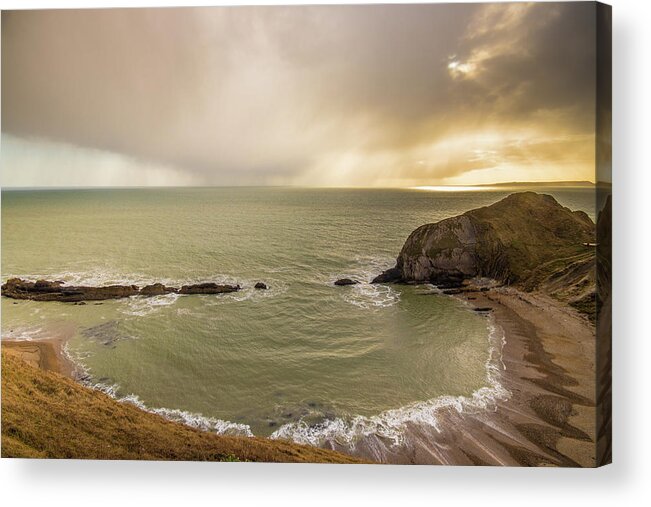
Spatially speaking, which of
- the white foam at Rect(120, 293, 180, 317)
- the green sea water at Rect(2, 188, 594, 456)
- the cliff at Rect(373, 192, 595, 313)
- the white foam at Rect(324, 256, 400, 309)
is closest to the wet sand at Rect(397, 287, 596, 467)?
the green sea water at Rect(2, 188, 594, 456)

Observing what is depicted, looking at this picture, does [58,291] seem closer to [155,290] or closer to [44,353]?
[44,353]

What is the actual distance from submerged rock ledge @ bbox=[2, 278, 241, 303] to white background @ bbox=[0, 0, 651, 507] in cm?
255

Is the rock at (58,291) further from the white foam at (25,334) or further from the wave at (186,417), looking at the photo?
the wave at (186,417)

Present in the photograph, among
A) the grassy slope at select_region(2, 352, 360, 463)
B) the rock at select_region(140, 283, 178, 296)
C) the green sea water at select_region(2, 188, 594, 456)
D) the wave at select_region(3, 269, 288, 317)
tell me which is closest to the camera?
the grassy slope at select_region(2, 352, 360, 463)

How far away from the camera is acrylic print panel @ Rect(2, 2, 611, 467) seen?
4250mm

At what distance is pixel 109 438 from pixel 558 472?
6368mm

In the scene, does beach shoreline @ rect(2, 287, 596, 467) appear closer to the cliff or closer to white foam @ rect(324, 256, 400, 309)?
the cliff

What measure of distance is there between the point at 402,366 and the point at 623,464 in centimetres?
322

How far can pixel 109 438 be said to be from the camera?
4.25 meters

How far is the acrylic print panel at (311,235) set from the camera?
425 cm

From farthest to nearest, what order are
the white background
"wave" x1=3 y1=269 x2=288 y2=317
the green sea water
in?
"wave" x1=3 y1=269 x2=288 y2=317
the green sea water
the white background

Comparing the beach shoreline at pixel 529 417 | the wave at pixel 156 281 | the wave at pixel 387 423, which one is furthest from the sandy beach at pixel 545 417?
the wave at pixel 156 281

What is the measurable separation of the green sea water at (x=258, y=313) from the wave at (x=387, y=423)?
2 cm

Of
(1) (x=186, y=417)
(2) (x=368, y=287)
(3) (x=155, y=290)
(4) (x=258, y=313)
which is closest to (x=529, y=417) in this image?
(2) (x=368, y=287)
